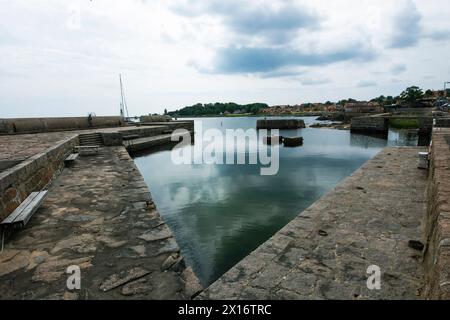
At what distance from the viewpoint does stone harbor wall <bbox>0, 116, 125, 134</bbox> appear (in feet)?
44.7

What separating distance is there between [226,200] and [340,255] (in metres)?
5.75

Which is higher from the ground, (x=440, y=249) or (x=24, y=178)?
(x=24, y=178)

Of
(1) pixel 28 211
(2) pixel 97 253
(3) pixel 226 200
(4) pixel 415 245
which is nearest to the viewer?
(2) pixel 97 253

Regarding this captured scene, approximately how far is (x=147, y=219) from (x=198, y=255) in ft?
5.34

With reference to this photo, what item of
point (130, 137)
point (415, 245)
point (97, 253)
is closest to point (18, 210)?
point (97, 253)

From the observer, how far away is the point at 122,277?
2.88 meters

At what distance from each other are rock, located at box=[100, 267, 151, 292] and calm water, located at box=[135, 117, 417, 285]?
184 cm

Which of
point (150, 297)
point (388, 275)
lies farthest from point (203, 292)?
point (388, 275)

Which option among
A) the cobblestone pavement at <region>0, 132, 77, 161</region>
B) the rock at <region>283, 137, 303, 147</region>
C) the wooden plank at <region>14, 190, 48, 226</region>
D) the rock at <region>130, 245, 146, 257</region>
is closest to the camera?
the rock at <region>130, 245, 146, 257</region>

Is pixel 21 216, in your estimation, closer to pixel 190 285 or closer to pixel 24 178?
pixel 24 178

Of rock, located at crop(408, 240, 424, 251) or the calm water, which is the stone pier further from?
rock, located at crop(408, 240, 424, 251)

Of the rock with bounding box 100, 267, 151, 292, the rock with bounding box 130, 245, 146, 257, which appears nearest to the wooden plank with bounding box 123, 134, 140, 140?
the rock with bounding box 130, 245, 146, 257

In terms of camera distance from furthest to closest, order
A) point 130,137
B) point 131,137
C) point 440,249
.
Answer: point 131,137
point 130,137
point 440,249

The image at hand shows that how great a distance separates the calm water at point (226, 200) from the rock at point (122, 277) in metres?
1.84
